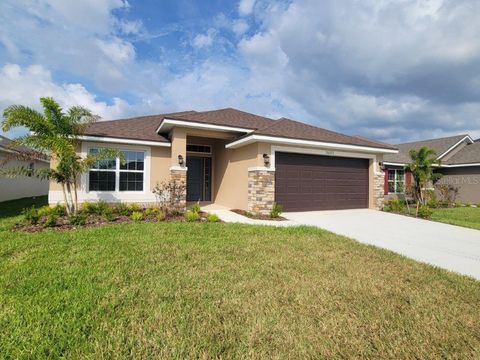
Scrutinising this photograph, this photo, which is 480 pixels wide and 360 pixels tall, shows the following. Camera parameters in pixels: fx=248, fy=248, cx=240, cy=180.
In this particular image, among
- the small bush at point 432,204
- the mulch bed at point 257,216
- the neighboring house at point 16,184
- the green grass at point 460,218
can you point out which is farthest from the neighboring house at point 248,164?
the small bush at point 432,204

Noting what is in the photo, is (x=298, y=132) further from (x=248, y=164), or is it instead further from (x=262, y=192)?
(x=262, y=192)

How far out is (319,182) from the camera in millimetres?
11617

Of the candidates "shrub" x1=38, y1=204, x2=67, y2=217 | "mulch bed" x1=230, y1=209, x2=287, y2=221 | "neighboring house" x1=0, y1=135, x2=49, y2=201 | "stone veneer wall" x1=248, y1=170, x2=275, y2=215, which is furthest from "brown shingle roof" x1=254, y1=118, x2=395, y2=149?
"neighboring house" x1=0, y1=135, x2=49, y2=201

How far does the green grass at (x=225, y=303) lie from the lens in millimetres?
2371

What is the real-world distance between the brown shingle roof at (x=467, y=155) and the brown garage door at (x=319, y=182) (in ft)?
39.3

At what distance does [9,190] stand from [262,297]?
1828 cm

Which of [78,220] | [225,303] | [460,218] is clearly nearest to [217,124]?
[78,220]

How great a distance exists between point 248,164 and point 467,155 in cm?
1937

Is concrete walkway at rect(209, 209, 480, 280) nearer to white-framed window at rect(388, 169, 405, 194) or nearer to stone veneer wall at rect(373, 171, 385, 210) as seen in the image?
stone veneer wall at rect(373, 171, 385, 210)

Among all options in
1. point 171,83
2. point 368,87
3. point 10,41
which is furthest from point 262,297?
point 368,87

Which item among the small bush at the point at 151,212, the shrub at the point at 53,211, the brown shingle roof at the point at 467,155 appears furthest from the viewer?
the brown shingle roof at the point at 467,155

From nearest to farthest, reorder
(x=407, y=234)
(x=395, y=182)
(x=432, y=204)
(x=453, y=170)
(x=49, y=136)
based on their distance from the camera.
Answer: (x=407, y=234) → (x=49, y=136) → (x=432, y=204) → (x=395, y=182) → (x=453, y=170)

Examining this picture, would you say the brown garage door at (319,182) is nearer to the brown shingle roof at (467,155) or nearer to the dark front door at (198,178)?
the dark front door at (198,178)

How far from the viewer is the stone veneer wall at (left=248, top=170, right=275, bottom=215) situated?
1001 centimetres
